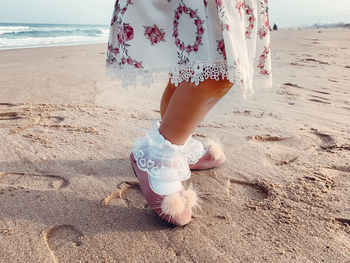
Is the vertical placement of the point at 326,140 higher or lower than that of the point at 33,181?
lower

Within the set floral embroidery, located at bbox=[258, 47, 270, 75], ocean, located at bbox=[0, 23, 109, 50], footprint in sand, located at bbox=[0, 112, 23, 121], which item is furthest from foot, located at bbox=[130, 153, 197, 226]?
ocean, located at bbox=[0, 23, 109, 50]

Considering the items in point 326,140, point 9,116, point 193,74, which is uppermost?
point 193,74

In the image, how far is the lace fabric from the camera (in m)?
1.16

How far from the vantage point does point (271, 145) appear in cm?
177

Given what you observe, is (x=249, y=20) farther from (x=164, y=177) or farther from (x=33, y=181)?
(x=33, y=181)

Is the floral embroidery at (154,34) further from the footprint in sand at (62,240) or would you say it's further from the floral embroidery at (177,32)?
the footprint in sand at (62,240)

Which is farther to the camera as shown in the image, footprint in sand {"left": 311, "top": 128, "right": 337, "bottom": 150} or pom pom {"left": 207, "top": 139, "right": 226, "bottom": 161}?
footprint in sand {"left": 311, "top": 128, "right": 337, "bottom": 150}

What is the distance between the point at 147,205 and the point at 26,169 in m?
0.57

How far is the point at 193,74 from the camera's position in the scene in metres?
1.01

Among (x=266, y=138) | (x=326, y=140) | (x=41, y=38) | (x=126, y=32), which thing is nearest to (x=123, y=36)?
(x=126, y=32)

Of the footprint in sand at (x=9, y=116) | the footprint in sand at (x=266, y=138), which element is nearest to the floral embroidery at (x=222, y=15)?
the footprint in sand at (x=266, y=138)

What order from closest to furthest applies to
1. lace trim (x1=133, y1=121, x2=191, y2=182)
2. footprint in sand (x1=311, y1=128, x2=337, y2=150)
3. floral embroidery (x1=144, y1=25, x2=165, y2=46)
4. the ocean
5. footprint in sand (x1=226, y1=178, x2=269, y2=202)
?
1. floral embroidery (x1=144, y1=25, x2=165, y2=46)
2. lace trim (x1=133, y1=121, x2=191, y2=182)
3. footprint in sand (x1=226, y1=178, x2=269, y2=202)
4. footprint in sand (x1=311, y1=128, x2=337, y2=150)
5. the ocean

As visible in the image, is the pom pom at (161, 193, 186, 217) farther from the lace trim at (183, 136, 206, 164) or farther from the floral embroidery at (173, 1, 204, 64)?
the floral embroidery at (173, 1, 204, 64)

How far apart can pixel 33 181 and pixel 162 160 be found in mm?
532
